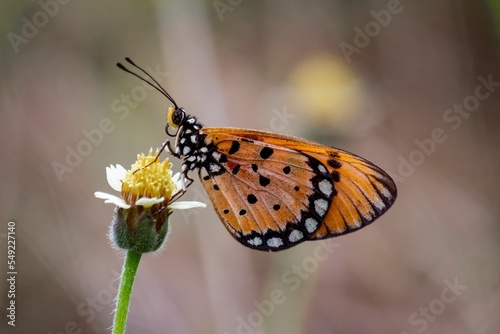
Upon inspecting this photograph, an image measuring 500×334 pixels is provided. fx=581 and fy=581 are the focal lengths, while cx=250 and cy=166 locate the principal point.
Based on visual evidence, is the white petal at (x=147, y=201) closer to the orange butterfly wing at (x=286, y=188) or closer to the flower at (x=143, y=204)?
the flower at (x=143, y=204)

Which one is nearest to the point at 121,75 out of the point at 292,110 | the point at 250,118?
the point at 250,118

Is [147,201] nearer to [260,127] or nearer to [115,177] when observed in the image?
[115,177]

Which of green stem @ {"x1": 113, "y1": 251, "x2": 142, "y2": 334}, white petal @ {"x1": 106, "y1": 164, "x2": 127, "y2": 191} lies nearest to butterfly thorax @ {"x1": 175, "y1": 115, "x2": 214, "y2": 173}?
white petal @ {"x1": 106, "y1": 164, "x2": 127, "y2": 191}

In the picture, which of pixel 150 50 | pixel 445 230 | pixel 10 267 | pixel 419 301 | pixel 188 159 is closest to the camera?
pixel 188 159

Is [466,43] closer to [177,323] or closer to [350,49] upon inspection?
[350,49]

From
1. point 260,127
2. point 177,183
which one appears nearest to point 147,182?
point 177,183

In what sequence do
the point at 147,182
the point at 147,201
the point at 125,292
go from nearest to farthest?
1. the point at 125,292
2. the point at 147,201
3. the point at 147,182
